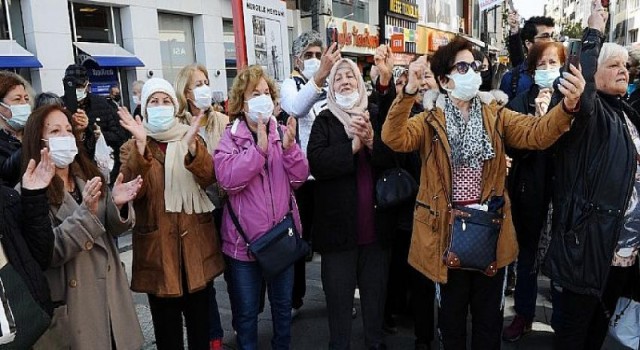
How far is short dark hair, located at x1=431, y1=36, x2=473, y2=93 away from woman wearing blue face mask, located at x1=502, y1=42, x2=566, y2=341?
2.28 ft

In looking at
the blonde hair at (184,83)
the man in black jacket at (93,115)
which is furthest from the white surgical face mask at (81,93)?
the blonde hair at (184,83)

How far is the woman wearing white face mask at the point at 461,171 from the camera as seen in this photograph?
97.5 inches

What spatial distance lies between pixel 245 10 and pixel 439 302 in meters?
3.75

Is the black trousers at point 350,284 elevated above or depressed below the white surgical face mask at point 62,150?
below

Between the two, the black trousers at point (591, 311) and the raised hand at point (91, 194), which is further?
the black trousers at point (591, 311)

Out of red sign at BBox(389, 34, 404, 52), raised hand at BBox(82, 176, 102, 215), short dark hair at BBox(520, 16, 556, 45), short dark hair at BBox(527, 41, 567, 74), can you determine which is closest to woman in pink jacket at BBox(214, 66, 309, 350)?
raised hand at BBox(82, 176, 102, 215)

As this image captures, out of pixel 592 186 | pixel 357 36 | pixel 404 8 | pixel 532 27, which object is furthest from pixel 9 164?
pixel 404 8

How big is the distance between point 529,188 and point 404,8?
26385 mm

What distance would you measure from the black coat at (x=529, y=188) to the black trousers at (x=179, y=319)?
2.06m

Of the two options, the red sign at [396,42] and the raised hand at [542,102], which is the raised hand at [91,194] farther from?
the red sign at [396,42]

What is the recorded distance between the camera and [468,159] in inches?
97.1

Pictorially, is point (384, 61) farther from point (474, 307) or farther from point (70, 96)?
point (70, 96)

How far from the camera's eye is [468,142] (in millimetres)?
2451

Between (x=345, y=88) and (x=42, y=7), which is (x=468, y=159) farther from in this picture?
(x=42, y=7)
